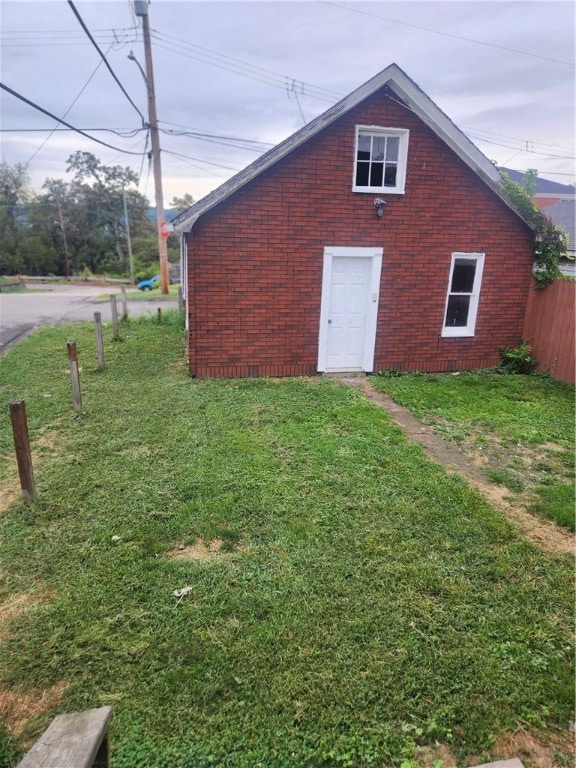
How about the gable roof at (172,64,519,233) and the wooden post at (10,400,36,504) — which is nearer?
the wooden post at (10,400,36,504)

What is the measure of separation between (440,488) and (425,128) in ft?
22.6

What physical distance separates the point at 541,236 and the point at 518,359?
2537mm

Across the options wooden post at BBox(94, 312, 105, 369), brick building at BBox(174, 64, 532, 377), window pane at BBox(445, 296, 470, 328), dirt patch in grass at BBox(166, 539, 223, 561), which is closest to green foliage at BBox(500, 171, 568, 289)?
brick building at BBox(174, 64, 532, 377)

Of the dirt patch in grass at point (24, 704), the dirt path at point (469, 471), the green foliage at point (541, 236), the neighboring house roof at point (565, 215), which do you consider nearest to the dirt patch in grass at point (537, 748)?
the dirt path at point (469, 471)

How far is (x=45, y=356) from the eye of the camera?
10562 millimetres

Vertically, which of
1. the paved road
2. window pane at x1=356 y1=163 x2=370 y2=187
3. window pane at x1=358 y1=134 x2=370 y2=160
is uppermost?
window pane at x1=358 y1=134 x2=370 y2=160

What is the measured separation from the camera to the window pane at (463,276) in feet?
31.1

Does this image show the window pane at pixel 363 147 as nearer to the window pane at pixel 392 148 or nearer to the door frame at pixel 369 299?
the window pane at pixel 392 148

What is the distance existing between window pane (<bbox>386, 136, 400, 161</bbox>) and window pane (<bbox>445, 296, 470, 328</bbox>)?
3.03m

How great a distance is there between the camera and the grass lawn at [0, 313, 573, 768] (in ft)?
7.97

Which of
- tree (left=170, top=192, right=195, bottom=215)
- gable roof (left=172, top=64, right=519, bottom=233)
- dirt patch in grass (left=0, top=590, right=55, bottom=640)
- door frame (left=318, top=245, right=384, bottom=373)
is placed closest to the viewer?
dirt patch in grass (left=0, top=590, right=55, bottom=640)

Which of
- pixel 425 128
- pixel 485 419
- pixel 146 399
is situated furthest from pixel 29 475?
pixel 425 128

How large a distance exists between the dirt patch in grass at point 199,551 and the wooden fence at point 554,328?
820 cm

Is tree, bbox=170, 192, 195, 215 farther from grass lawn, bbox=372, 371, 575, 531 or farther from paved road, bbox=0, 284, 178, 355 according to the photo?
grass lawn, bbox=372, 371, 575, 531
